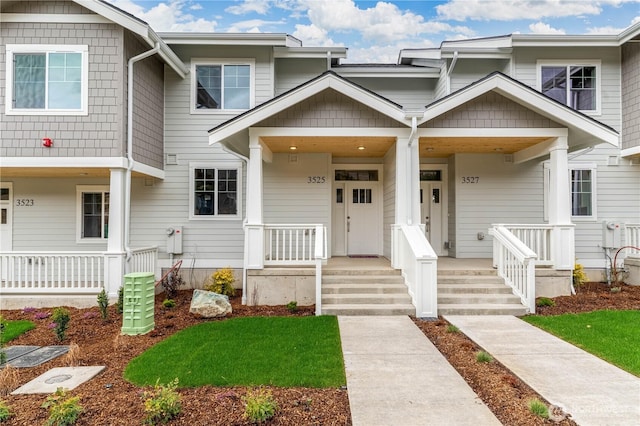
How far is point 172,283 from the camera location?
348 inches

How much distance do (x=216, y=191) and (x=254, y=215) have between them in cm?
262

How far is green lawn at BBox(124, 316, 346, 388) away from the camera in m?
3.76

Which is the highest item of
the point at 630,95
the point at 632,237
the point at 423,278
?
the point at 630,95

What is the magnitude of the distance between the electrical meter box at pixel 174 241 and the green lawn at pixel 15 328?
3218 millimetres

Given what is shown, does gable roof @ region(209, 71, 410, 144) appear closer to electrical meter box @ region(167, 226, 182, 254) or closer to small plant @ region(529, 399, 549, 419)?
electrical meter box @ region(167, 226, 182, 254)

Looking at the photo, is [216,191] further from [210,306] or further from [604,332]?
[604,332]

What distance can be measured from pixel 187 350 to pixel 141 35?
6.70m

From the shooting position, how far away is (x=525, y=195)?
9.60 m

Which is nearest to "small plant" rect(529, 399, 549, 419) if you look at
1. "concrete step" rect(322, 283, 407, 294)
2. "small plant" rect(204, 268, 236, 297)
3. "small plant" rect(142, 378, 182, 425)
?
"small plant" rect(142, 378, 182, 425)

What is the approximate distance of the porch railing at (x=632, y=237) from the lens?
9.05 metres

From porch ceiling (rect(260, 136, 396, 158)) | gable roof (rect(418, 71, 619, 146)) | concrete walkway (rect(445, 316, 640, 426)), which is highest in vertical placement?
gable roof (rect(418, 71, 619, 146))

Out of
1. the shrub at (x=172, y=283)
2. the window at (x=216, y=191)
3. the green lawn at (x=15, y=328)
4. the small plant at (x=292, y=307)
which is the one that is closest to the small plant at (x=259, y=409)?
the small plant at (x=292, y=307)

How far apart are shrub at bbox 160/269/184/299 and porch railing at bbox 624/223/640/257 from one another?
1115cm

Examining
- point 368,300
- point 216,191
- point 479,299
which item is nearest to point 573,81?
point 479,299
